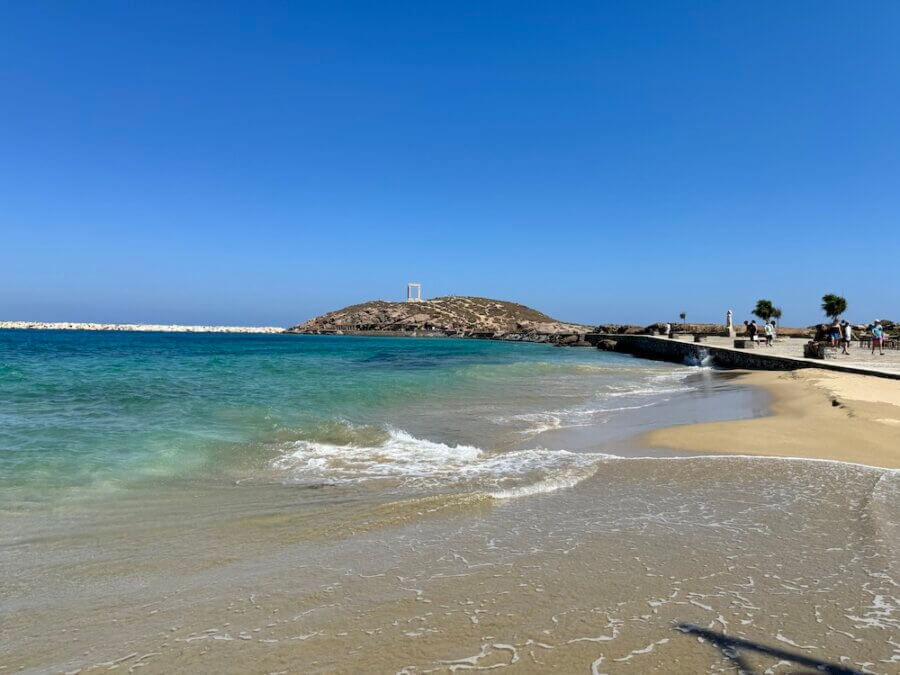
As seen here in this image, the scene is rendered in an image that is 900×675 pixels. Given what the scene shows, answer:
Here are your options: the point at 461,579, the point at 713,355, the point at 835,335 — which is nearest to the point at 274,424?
the point at 461,579

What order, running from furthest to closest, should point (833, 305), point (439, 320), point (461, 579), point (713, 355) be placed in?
point (439, 320)
point (833, 305)
point (713, 355)
point (461, 579)

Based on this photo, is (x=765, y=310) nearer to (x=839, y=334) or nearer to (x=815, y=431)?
(x=839, y=334)

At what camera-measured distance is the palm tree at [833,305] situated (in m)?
48.3

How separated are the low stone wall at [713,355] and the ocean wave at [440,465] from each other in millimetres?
12530

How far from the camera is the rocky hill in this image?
97000mm

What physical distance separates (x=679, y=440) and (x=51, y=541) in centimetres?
857

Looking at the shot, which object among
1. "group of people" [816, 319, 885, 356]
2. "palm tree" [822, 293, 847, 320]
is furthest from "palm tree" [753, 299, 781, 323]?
"group of people" [816, 319, 885, 356]

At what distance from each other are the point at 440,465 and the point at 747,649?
5203 millimetres

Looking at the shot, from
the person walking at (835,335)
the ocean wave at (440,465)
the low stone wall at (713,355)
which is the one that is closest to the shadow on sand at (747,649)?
the ocean wave at (440,465)

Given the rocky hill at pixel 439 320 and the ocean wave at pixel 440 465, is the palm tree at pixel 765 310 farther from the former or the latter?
the ocean wave at pixel 440 465

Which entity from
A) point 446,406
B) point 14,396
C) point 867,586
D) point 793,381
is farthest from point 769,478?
point 14,396

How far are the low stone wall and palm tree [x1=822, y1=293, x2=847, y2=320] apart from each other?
700 inches

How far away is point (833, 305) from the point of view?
4878 centimetres

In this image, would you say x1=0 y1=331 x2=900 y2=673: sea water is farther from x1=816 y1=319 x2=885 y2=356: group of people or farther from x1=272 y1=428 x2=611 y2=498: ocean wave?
x1=816 y1=319 x2=885 y2=356: group of people
